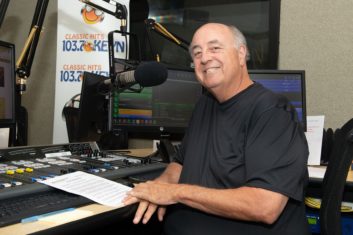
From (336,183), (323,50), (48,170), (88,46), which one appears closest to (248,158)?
(336,183)

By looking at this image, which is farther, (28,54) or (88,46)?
(88,46)

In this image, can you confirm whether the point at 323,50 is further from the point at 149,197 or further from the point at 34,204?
the point at 34,204

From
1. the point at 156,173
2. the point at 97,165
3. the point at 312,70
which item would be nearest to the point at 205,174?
the point at 156,173

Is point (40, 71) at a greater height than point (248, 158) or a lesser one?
greater

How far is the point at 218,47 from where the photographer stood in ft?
4.20

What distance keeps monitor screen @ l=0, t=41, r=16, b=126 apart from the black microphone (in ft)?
1.33

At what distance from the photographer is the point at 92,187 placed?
1.07 m

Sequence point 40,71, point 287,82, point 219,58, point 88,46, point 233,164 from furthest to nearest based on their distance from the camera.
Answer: point 40,71
point 88,46
point 287,82
point 219,58
point 233,164

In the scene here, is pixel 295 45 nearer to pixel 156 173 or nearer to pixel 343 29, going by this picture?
pixel 343 29

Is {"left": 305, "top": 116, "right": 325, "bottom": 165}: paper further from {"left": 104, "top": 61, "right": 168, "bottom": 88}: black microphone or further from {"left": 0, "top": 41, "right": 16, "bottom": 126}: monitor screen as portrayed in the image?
{"left": 0, "top": 41, "right": 16, "bottom": 126}: monitor screen

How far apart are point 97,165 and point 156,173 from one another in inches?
9.1

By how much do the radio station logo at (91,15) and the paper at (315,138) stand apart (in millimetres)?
1591

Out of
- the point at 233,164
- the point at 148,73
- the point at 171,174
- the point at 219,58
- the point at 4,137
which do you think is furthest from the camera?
the point at 4,137

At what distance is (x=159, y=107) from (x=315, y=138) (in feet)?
2.62
